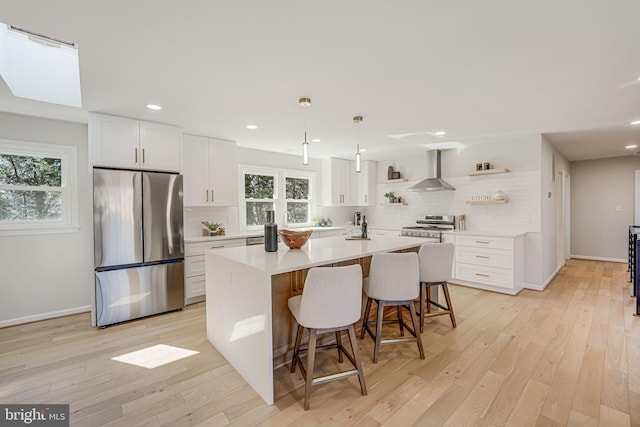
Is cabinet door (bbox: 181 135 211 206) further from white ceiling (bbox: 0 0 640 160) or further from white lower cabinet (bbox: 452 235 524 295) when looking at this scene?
white lower cabinet (bbox: 452 235 524 295)

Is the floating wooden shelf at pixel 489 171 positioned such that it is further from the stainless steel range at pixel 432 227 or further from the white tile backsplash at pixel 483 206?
the stainless steel range at pixel 432 227

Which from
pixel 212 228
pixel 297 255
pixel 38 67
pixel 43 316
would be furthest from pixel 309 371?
pixel 38 67

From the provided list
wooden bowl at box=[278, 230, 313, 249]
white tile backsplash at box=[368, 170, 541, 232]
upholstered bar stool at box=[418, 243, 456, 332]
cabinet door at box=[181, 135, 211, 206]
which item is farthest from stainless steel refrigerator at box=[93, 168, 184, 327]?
white tile backsplash at box=[368, 170, 541, 232]

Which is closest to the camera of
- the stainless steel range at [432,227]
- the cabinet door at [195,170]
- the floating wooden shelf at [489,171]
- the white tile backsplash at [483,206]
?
the cabinet door at [195,170]

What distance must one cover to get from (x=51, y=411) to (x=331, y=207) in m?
5.39

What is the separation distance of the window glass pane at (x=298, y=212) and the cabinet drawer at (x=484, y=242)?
303cm

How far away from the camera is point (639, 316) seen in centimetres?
341

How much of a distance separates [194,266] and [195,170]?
141 cm

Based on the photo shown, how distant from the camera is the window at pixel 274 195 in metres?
5.26

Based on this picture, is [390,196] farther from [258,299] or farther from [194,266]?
[258,299]

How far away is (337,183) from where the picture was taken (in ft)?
20.9

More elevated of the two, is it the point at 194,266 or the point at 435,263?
the point at 435,263

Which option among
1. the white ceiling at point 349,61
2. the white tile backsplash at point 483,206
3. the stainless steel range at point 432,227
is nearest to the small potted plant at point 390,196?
the white tile backsplash at point 483,206

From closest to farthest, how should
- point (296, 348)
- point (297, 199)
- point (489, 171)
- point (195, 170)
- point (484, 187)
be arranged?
1. point (296, 348)
2. point (195, 170)
3. point (489, 171)
4. point (484, 187)
5. point (297, 199)
